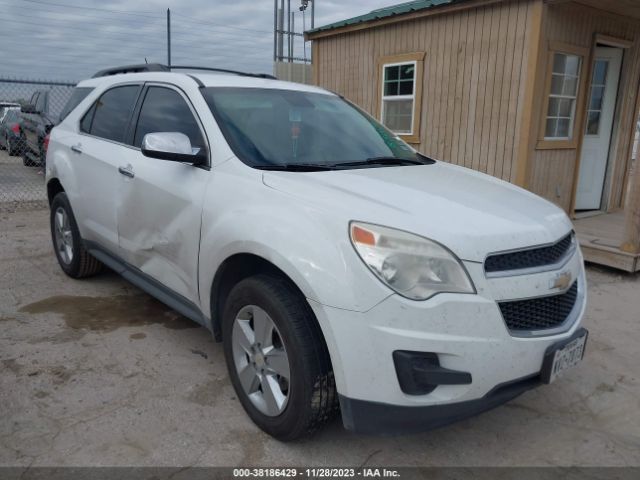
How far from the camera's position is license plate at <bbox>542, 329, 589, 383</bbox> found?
227 cm

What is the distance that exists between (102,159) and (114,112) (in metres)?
0.41

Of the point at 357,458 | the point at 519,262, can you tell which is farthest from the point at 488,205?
the point at 357,458

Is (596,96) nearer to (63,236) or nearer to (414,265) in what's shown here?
(414,265)

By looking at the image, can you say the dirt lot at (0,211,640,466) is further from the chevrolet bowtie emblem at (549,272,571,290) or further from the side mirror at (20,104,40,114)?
the side mirror at (20,104,40,114)

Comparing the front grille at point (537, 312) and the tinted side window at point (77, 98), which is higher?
the tinted side window at point (77, 98)

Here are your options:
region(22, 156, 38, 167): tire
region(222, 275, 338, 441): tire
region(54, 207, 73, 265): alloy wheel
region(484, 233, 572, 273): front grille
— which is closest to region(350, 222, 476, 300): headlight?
region(484, 233, 572, 273): front grille

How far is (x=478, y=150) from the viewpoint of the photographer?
758cm

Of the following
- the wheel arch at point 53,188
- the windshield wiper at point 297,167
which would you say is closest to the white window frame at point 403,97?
the wheel arch at point 53,188

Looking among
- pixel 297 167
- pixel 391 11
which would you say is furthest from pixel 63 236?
pixel 391 11

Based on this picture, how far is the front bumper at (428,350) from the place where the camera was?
205 cm

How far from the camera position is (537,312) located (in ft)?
7.54

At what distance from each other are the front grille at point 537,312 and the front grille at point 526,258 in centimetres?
15

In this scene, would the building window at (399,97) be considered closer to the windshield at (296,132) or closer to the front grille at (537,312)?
the windshield at (296,132)

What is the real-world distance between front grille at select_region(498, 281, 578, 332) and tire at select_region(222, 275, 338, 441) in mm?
775
